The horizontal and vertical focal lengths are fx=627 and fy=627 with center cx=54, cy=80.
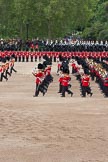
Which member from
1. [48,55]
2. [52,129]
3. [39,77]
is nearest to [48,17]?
[48,55]

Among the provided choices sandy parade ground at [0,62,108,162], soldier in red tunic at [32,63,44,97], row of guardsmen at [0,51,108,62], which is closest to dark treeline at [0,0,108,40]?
row of guardsmen at [0,51,108,62]

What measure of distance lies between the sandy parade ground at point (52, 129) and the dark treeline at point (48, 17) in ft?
126

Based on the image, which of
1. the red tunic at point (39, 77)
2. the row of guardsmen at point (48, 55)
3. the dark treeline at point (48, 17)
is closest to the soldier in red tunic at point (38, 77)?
the red tunic at point (39, 77)

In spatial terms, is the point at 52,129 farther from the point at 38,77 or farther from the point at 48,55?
the point at 48,55

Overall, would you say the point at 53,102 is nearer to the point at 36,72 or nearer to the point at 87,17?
the point at 36,72

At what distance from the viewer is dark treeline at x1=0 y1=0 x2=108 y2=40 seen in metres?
59.8

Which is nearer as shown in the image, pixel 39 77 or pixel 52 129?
pixel 52 129

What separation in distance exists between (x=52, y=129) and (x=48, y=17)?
45384 mm

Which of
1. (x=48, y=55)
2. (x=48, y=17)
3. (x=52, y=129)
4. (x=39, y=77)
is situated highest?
(x=52, y=129)

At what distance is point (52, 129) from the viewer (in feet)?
48.2

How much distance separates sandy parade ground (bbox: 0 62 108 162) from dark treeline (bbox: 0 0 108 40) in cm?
3829

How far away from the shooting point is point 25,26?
218 feet

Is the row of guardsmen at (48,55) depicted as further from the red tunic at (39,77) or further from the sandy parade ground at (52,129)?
the sandy parade ground at (52,129)

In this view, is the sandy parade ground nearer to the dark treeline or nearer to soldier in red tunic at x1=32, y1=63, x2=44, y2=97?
soldier in red tunic at x1=32, y1=63, x2=44, y2=97
